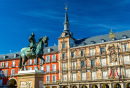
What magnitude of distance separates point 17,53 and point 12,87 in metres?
11.8

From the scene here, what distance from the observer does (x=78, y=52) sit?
48.6m

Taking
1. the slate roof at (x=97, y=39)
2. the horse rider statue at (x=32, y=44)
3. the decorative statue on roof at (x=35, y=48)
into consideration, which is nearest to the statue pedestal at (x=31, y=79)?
the decorative statue on roof at (x=35, y=48)

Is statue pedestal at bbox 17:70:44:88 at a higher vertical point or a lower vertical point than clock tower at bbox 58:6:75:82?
lower

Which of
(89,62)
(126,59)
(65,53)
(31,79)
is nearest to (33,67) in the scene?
(65,53)

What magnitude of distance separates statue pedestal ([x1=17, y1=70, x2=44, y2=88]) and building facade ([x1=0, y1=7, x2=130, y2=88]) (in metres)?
31.7

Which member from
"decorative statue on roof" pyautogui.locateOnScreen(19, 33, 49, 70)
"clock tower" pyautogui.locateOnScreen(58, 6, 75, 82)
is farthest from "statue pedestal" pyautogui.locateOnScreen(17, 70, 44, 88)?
"clock tower" pyautogui.locateOnScreen(58, 6, 75, 82)

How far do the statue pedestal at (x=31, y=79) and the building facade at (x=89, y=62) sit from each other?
104ft

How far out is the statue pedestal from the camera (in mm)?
13827

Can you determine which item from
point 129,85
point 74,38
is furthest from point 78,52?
point 129,85

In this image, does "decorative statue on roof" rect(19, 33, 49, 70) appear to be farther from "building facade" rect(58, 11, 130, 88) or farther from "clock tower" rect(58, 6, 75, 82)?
"clock tower" rect(58, 6, 75, 82)

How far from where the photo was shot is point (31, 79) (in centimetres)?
1392

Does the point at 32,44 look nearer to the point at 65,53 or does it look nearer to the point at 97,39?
the point at 65,53

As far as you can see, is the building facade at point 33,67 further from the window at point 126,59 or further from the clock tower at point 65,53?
the window at point 126,59

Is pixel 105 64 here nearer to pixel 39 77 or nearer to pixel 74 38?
pixel 74 38
